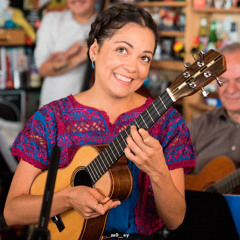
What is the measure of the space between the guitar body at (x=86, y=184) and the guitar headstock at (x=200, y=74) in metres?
0.29

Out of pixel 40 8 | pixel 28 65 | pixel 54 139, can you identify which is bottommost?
pixel 28 65

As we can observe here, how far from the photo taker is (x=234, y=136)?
2.22m

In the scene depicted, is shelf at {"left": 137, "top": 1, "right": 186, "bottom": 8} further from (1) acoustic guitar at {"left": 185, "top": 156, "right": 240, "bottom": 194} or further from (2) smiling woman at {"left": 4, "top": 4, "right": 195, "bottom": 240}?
(2) smiling woman at {"left": 4, "top": 4, "right": 195, "bottom": 240}

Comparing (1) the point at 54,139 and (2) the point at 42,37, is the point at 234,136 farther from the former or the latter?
(2) the point at 42,37

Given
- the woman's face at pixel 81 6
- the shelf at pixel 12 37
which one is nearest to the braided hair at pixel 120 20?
the woman's face at pixel 81 6

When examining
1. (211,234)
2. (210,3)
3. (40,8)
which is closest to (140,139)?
(211,234)

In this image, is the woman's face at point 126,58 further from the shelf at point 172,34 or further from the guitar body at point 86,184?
the shelf at point 172,34

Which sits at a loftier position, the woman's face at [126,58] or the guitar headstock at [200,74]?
the guitar headstock at [200,74]

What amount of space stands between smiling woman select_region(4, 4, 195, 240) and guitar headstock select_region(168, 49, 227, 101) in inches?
5.1

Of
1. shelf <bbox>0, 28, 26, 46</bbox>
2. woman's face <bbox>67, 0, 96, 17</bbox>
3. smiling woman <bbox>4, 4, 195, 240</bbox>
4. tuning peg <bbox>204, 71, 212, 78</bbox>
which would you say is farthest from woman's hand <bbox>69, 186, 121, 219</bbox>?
shelf <bbox>0, 28, 26, 46</bbox>

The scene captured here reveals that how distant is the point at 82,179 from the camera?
138cm

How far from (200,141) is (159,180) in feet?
3.89

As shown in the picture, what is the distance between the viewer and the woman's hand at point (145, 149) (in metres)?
1.09

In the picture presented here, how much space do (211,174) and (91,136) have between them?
0.88 metres
